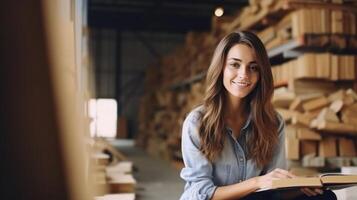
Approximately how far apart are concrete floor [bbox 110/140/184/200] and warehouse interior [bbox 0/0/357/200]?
0.05 ft

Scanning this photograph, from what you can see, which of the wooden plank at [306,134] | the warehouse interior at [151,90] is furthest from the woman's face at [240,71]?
the wooden plank at [306,134]

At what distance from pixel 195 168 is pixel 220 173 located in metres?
0.13

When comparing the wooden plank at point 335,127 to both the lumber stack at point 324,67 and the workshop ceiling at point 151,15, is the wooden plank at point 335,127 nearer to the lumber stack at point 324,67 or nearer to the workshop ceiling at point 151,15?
the lumber stack at point 324,67

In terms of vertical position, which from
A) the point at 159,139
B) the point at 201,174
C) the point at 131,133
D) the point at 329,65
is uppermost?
the point at 329,65

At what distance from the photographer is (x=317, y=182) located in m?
1.61

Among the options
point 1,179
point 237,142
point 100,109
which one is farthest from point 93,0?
point 1,179

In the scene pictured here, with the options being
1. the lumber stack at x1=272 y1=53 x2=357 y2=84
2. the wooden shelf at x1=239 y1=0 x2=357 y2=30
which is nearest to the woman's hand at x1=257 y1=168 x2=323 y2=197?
the lumber stack at x1=272 y1=53 x2=357 y2=84

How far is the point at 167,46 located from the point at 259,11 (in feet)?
43.0

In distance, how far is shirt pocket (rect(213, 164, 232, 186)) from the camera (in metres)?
1.85

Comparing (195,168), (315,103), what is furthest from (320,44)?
(195,168)

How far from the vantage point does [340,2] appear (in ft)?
14.0

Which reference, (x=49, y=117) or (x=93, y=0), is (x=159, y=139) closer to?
(x=93, y=0)

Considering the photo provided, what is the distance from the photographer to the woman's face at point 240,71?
73.0 inches

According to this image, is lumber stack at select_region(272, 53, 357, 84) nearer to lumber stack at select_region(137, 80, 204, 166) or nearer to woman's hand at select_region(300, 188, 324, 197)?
woman's hand at select_region(300, 188, 324, 197)
